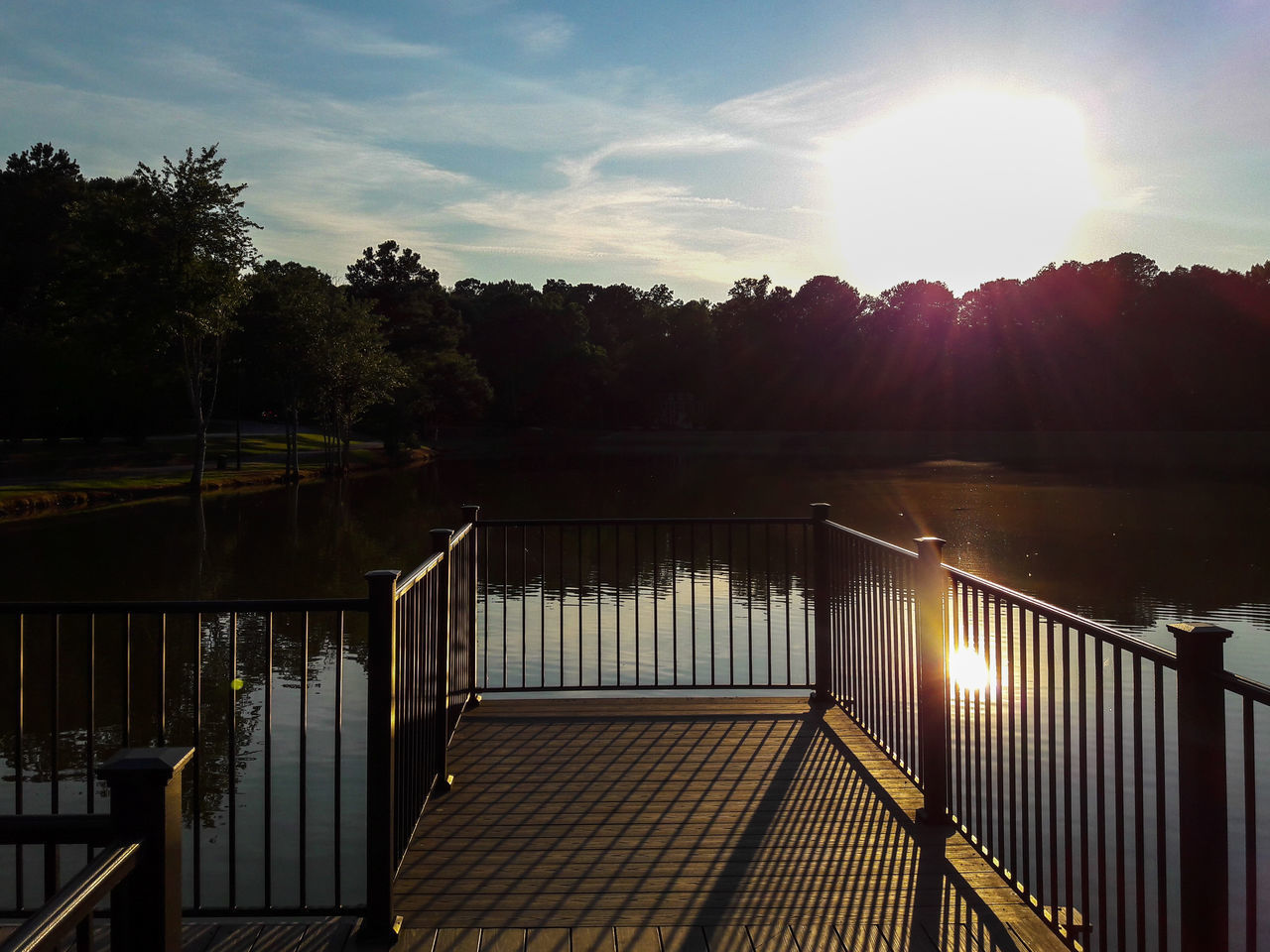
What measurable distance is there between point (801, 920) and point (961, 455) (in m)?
53.3

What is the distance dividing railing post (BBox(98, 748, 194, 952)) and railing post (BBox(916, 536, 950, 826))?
318cm

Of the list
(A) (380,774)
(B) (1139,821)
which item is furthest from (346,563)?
(B) (1139,821)

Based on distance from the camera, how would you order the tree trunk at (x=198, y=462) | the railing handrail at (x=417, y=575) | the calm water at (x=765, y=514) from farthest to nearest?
the tree trunk at (x=198, y=462)
the calm water at (x=765, y=514)
the railing handrail at (x=417, y=575)

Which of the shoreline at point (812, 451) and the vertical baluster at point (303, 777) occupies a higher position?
the shoreline at point (812, 451)

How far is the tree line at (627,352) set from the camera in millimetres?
34875

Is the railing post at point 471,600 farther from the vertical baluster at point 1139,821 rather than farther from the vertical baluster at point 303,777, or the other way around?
the vertical baluster at point 1139,821

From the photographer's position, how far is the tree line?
34.9 m

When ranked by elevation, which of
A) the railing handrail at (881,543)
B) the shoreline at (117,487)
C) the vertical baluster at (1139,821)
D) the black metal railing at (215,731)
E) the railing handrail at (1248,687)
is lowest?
the black metal railing at (215,731)

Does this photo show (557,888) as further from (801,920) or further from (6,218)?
(6,218)

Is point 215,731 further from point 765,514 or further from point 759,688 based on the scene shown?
point 765,514

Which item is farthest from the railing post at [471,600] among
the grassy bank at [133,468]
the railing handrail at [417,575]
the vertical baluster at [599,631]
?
the grassy bank at [133,468]

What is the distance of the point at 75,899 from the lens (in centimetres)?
135

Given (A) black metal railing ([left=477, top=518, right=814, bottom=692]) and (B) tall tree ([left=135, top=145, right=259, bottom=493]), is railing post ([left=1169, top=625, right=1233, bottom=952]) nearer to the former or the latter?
(A) black metal railing ([left=477, top=518, right=814, bottom=692])

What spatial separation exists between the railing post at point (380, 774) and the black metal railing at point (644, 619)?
179 cm
